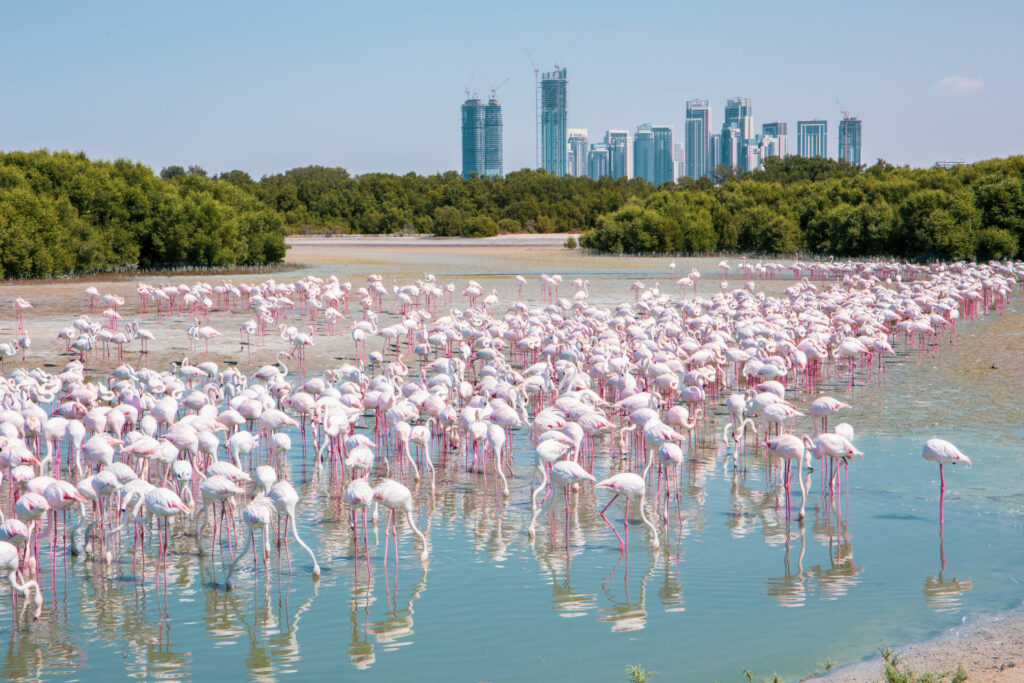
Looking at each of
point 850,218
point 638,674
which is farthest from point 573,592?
point 850,218

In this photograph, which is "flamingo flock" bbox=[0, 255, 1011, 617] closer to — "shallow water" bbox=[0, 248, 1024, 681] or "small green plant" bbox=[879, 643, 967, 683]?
"shallow water" bbox=[0, 248, 1024, 681]

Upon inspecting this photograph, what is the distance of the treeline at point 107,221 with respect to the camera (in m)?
38.9

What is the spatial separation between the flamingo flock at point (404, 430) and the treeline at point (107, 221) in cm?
1927

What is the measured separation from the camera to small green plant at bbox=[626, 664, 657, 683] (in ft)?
21.3

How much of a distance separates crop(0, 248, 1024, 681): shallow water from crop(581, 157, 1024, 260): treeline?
41.1 meters

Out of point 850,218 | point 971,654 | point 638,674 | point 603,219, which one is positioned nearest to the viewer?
point 638,674

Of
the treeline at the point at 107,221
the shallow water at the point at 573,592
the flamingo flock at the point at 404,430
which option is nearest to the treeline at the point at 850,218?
the treeline at the point at 107,221

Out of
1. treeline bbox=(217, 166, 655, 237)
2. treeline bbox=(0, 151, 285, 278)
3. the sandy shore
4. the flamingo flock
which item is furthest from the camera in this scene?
treeline bbox=(217, 166, 655, 237)

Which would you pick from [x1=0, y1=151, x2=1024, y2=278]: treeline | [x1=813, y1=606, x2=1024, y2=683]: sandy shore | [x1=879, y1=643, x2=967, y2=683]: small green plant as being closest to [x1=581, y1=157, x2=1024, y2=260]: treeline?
[x1=0, y1=151, x2=1024, y2=278]: treeline

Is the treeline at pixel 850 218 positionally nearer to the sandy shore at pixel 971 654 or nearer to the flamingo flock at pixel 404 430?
the flamingo flock at pixel 404 430

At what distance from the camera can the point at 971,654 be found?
23.7ft

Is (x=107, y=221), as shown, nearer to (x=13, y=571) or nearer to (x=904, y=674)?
(x=13, y=571)

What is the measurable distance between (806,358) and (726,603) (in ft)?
31.9

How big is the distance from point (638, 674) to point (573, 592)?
2.32 m
